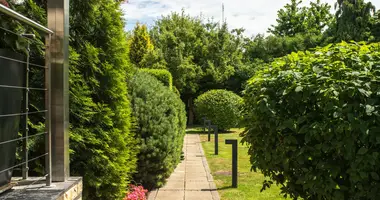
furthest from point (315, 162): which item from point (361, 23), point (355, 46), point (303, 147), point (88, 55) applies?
point (361, 23)

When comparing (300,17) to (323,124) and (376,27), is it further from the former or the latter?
(323,124)

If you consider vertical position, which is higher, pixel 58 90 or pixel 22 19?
pixel 22 19

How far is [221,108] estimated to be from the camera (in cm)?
1820

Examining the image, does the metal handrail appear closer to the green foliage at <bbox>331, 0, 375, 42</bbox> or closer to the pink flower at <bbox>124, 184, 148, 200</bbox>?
the pink flower at <bbox>124, 184, 148, 200</bbox>

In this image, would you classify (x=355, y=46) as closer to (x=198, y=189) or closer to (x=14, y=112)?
(x=14, y=112)

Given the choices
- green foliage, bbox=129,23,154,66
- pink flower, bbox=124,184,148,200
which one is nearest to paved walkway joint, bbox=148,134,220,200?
pink flower, bbox=124,184,148,200

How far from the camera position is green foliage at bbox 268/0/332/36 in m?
33.3

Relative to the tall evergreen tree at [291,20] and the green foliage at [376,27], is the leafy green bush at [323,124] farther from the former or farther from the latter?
the tall evergreen tree at [291,20]

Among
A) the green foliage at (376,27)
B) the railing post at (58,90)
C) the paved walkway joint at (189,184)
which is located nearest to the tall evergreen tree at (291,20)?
the green foliage at (376,27)

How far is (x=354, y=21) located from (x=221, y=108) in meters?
13.1

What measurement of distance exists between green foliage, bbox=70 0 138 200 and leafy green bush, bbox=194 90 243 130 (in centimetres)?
1406

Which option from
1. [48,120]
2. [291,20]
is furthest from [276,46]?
[48,120]

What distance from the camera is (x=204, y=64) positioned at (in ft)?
79.2

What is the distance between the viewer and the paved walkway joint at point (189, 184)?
6.16 m
